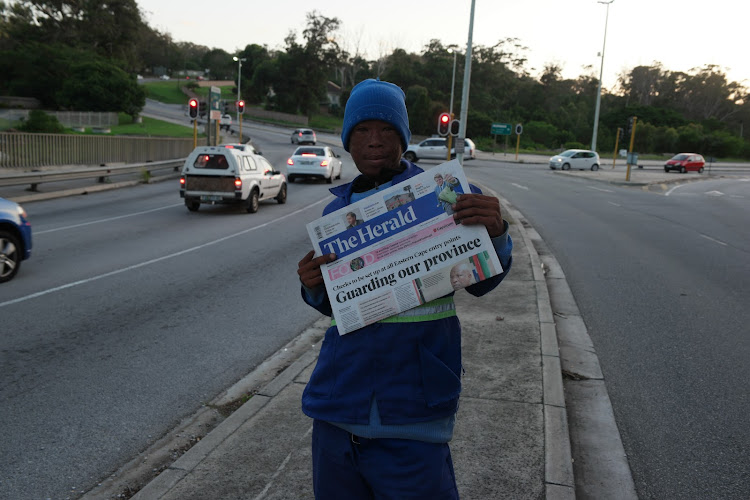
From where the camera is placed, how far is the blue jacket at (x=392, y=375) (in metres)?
1.84

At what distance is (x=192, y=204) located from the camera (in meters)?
16.8

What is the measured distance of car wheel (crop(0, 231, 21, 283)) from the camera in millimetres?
8375

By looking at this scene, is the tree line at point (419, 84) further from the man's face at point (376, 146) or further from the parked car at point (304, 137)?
the man's face at point (376, 146)

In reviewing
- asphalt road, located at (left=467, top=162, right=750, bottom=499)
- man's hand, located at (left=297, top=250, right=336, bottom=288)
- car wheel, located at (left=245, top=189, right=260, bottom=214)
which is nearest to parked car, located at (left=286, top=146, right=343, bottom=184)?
car wheel, located at (left=245, top=189, right=260, bottom=214)

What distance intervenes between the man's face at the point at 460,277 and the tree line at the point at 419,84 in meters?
67.0

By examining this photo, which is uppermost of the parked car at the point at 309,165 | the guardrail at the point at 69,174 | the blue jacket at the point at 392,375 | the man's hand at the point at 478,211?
the man's hand at the point at 478,211

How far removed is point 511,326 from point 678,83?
11039cm

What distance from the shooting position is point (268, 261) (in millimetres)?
10445

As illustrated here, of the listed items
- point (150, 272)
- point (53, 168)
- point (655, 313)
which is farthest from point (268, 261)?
point (53, 168)

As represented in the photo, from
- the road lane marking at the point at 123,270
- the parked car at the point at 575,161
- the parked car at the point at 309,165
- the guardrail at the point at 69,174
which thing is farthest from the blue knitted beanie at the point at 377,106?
the parked car at the point at 575,161

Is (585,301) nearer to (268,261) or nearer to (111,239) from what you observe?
(268,261)

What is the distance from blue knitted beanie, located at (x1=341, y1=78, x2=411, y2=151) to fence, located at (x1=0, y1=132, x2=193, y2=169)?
21436mm

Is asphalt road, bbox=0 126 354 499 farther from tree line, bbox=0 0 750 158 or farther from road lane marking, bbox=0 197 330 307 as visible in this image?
tree line, bbox=0 0 750 158

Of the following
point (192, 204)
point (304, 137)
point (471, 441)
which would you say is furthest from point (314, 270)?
point (304, 137)
